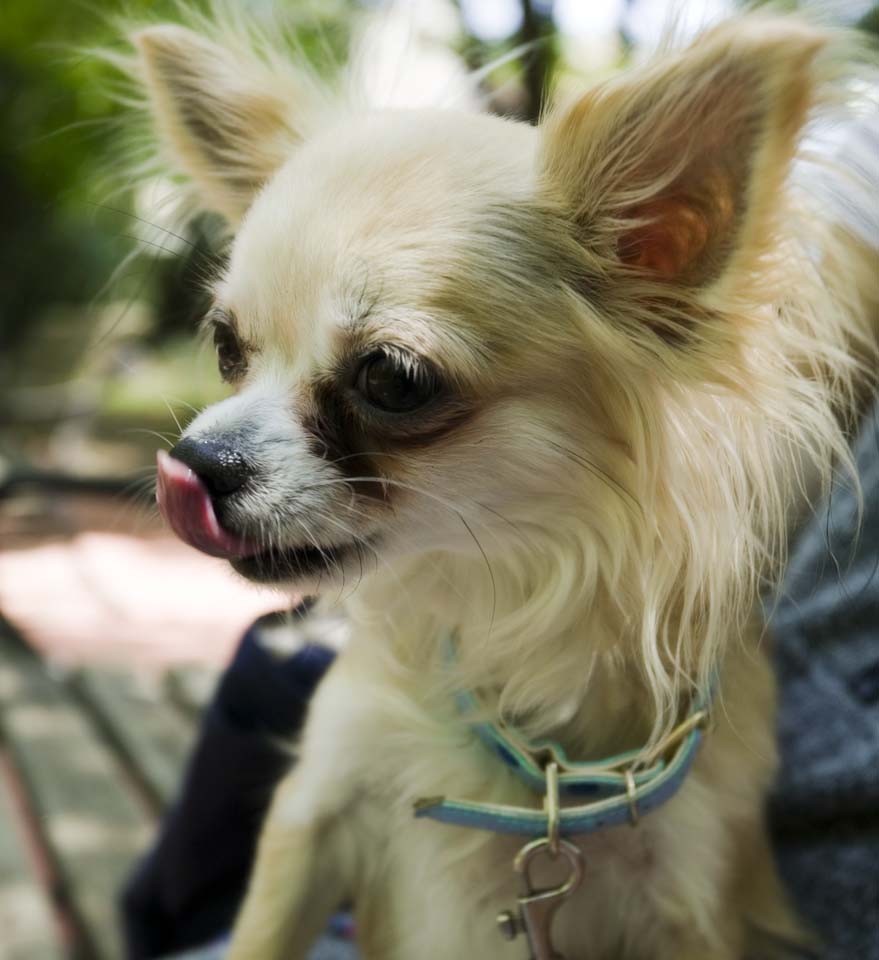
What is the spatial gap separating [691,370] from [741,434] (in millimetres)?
91

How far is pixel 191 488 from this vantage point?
926 mm

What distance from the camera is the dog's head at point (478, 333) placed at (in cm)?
94

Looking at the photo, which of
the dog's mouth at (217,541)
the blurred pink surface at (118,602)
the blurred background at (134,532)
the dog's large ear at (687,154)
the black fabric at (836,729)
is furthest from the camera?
the blurred pink surface at (118,602)

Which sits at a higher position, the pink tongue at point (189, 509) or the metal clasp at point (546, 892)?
the pink tongue at point (189, 509)

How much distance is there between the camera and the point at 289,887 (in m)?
1.12

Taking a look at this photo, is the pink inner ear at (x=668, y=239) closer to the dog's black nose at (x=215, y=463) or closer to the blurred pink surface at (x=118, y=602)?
the dog's black nose at (x=215, y=463)

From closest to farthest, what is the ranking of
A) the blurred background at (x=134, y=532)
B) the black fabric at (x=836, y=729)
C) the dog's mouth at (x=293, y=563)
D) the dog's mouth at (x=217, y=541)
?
1. the dog's mouth at (x=217, y=541)
2. the dog's mouth at (x=293, y=563)
3. the black fabric at (x=836, y=729)
4. the blurred background at (x=134, y=532)

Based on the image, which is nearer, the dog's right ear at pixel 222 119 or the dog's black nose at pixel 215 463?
the dog's black nose at pixel 215 463

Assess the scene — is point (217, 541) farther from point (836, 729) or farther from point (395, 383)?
point (836, 729)

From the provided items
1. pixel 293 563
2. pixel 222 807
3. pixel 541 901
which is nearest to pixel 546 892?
pixel 541 901

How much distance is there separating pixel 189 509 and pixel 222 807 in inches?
27.5

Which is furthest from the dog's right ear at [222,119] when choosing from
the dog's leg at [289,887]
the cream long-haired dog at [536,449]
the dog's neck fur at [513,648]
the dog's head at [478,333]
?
the dog's leg at [289,887]

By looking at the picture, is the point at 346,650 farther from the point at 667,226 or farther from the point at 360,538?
the point at 667,226

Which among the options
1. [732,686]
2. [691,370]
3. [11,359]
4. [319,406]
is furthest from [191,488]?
[11,359]
